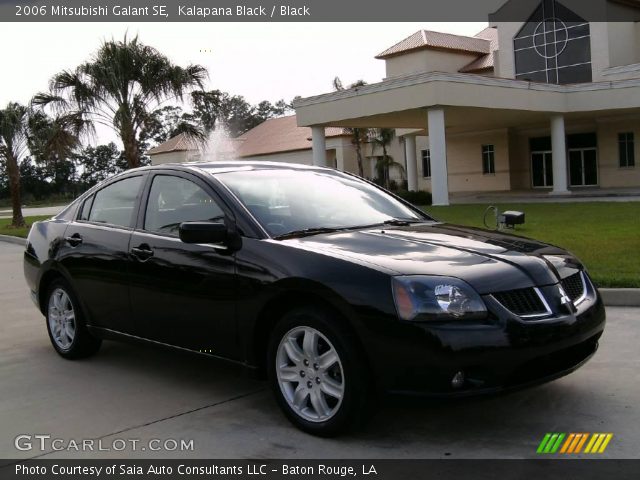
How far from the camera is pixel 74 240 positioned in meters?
5.99

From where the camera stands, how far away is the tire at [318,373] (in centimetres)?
386

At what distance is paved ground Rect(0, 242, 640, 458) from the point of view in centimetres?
394

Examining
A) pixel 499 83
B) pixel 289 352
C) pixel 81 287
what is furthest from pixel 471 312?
pixel 499 83

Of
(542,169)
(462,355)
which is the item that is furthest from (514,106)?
(462,355)

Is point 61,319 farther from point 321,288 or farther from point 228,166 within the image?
point 321,288

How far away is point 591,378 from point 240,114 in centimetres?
9934

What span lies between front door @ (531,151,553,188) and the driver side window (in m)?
36.0

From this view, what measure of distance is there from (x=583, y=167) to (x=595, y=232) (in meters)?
25.2

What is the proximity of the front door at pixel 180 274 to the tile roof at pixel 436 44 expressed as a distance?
3637cm

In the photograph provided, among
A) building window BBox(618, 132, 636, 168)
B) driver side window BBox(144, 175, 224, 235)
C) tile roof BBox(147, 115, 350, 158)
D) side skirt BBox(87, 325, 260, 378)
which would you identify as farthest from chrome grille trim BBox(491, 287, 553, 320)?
tile roof BBox(147, 115, 350, 158)

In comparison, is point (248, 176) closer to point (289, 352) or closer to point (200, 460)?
point (289, 352)

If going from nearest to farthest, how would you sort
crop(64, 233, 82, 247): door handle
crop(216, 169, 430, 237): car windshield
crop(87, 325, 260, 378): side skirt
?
crop(87, 325, 260, 378): side skirt → crop(216, 169, 430, 237): car windshield → crop(64, 233, 82, 247): door handle

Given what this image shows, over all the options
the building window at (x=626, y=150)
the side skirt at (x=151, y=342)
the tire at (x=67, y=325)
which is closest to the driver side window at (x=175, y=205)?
the side skirt at (x=151, y=342)

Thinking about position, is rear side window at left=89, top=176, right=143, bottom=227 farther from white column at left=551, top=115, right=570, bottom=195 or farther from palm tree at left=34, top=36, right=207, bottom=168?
white column at left=551, top=115, right=570, bottom=195
